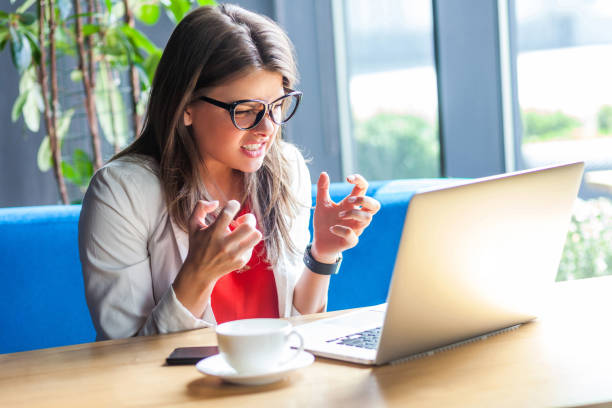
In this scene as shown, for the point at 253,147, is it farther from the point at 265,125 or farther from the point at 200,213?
the point at 200,213

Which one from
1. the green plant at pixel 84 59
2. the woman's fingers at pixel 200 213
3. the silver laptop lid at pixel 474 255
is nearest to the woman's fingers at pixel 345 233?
the woman's fingers at pixel 200 213

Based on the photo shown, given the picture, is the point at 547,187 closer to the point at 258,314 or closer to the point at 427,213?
the point at 427,213

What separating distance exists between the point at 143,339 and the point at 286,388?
0.37 meters

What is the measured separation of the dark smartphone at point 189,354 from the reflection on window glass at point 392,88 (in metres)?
2.24

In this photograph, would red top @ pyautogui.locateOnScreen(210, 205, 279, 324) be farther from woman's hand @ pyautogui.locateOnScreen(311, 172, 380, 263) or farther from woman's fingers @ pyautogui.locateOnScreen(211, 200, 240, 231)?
woman's fingers @ pyautogui.locateOnScreen(211, 200, 240, 231)

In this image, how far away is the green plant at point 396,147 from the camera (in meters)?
3.14

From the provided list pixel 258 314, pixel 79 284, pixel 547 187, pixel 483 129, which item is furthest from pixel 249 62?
pixel 483 129

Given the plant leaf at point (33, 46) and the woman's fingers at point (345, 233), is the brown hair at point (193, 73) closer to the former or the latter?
the woman's fingers at point (345, 233)

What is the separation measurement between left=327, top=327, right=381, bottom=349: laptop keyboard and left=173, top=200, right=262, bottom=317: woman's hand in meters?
0.21

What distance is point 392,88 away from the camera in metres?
3.24

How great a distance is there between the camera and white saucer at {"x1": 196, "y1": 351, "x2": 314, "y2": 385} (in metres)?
0.80

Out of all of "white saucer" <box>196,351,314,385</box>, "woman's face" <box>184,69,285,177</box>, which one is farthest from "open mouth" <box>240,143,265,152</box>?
"white saucer" <box>196,351,314,385</box>

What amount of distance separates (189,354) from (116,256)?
1.33ft

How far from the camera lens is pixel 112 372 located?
0.91 metres
